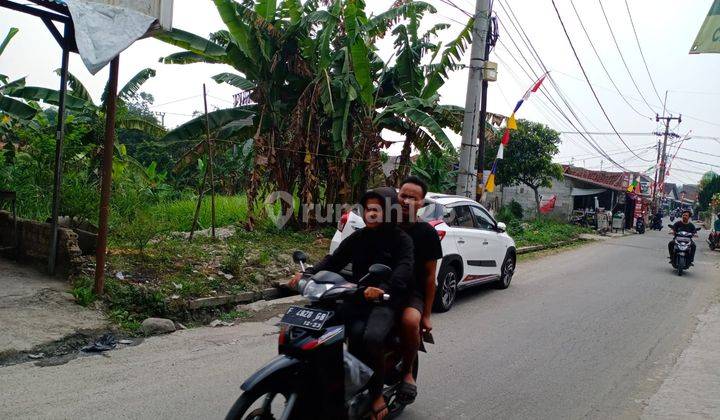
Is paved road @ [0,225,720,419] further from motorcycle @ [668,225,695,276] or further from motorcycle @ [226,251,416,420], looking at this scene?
motorcycle @ [668,225,695,276]

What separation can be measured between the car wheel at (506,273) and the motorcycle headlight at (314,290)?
6.48 meters

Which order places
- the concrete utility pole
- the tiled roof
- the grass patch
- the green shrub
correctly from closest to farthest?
the green shrub < the concrete utility pole < the grass patch < the tiled roof

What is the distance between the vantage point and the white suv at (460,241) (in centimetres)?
720

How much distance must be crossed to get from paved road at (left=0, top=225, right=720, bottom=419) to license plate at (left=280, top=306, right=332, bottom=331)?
1.26 meters

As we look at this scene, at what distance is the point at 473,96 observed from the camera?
11023 millimetres

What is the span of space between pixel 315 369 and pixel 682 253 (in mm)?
12790

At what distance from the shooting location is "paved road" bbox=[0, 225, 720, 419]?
3.96 m

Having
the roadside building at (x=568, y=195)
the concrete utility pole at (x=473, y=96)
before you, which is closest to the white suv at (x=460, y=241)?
the concrete utility pole at (x=473, y=96)

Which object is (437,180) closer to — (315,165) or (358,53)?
(315,165)

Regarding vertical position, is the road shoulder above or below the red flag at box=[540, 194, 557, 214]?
below

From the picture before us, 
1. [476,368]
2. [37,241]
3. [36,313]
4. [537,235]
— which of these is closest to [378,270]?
[476,368]

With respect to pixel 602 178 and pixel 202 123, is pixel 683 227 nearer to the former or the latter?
pixel 202 123

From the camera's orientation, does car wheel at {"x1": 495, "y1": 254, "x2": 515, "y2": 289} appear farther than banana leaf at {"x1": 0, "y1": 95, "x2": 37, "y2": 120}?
No

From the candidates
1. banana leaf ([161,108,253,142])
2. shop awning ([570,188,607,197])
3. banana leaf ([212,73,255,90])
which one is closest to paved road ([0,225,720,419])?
banana leaf ([161,108,253,142])
